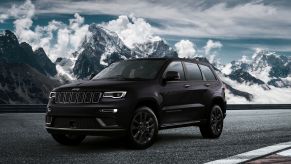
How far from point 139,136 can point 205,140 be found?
2143 mm

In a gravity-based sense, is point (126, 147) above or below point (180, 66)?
below

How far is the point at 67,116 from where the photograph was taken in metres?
8.62

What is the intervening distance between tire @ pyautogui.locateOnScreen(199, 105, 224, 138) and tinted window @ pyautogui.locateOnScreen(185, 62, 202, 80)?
764 mm

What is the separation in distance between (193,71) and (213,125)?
3.94 ft

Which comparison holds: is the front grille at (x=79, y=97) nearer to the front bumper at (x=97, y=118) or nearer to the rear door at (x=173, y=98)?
the front bumper at (x=97, y=118)

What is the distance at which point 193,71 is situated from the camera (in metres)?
10.7

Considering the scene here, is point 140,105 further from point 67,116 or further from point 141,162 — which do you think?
point 141,162

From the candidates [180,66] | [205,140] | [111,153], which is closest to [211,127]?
[205,140]

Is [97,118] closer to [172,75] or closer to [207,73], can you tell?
[172,75]

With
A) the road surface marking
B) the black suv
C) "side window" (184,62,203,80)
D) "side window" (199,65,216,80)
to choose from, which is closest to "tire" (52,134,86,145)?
the black suv

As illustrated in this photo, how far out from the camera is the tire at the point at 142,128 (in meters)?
8.69

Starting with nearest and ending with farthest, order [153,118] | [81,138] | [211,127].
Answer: [153,118] → [81,138] → [211,127]

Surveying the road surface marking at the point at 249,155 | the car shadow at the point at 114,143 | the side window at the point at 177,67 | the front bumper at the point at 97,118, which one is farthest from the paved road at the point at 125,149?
the side window at the point at 177,67

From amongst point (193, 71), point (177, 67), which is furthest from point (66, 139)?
point (193, 71)
